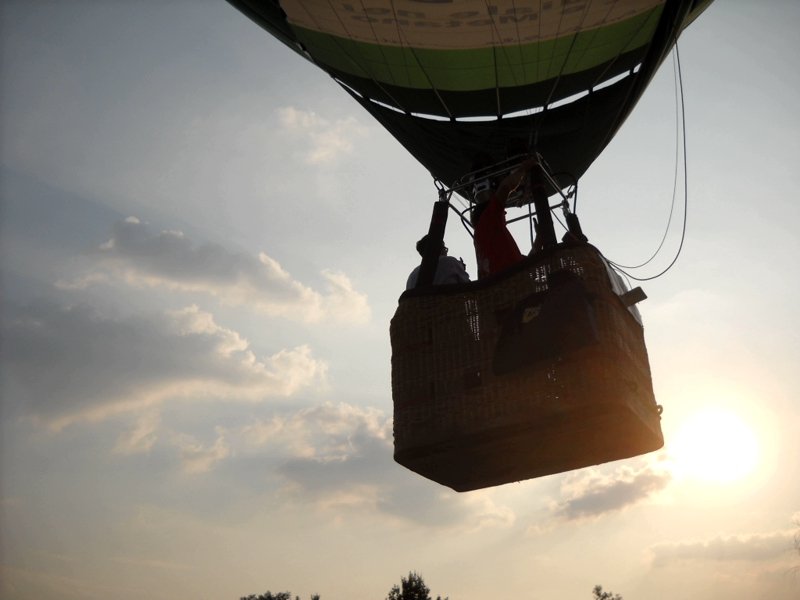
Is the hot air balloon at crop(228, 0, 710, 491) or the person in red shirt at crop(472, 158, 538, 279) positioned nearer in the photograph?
the hot air balloon at crop(228, 0, 710, 491)

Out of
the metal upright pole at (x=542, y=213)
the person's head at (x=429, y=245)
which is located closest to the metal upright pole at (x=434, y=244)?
the person's head at (x=429, y=245)

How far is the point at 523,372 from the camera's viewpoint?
12.4ft

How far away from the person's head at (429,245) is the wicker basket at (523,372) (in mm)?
392

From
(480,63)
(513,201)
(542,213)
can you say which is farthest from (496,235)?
(480,63)

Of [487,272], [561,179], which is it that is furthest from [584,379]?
[561,179]

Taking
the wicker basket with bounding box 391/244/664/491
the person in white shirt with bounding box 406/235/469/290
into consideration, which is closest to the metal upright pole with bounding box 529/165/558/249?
the wicker basket with bounding box 391/244/664/491

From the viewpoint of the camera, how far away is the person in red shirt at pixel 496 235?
14.6 feet

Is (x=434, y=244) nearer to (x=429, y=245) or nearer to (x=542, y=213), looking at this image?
(x=429, y=245)

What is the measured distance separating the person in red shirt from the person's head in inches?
8.9

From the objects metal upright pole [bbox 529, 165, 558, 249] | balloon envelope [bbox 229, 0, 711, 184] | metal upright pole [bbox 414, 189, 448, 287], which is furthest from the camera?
balloon envelope [bbox 229, 0, 711, 184]

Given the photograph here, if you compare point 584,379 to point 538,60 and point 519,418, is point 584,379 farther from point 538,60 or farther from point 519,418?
point 538,60

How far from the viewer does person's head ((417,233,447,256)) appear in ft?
15.1

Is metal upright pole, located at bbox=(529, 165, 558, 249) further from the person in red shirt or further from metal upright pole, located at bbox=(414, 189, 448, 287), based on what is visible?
metal upright pole, located at bbox=(414, 189, 448, 287)

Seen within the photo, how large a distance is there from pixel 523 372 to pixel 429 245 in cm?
120
